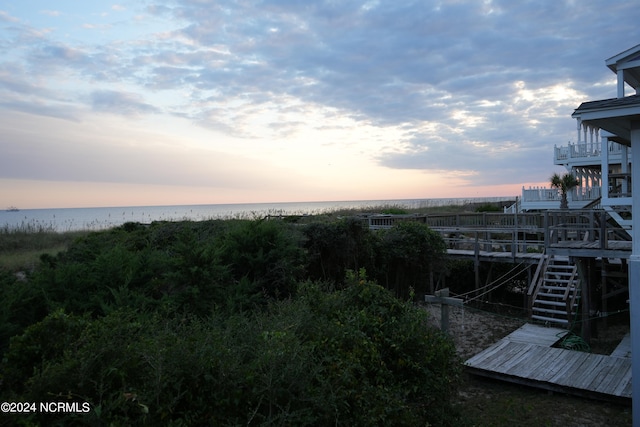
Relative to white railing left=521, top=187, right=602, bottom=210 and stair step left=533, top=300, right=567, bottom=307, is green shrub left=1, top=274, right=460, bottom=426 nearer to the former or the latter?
stair step left=533, top=300, right=567, bottom=307

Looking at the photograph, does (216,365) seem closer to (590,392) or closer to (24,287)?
(24,287)

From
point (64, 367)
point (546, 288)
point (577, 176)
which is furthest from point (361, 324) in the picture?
point (577, 176)

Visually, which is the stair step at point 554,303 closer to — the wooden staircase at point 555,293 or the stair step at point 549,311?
the wooden staircase at point 555,293

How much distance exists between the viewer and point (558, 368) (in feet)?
27.9

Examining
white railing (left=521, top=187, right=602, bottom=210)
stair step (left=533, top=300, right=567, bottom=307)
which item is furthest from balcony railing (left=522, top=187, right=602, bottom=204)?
stair step (left=533, top=300, right=567, bottom=307)

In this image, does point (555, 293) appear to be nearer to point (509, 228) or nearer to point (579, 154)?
point (509, 228)

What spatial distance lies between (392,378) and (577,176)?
25781 millimetres

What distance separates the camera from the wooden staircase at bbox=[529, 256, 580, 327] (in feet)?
39.2

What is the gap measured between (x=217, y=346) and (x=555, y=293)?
1253cm

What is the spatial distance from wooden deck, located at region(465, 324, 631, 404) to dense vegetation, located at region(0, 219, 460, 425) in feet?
10.8

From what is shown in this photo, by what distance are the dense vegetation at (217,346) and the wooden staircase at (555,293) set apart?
306 inches

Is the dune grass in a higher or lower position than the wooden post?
higher

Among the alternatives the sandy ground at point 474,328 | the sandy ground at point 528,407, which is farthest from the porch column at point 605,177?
the sandy ground at point 528,407

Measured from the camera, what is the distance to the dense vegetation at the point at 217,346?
2955mm
